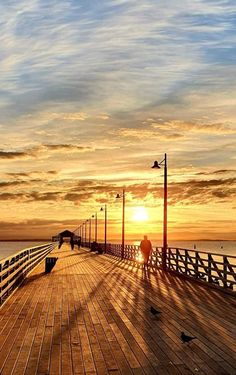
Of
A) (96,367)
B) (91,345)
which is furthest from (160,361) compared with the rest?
(91,345)

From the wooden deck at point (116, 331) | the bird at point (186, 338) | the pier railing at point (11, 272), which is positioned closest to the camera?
the wooden deck at point (116, 331)

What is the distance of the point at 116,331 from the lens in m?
10.5

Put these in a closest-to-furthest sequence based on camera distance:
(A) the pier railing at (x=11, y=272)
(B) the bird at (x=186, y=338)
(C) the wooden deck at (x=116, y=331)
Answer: (C) the wooden deck at (x=116, y=331) → (B) the bird at (x=186, y=338) → (A) the pier railing at (x=11, y=272)

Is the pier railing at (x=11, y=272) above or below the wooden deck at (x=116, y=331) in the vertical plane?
above

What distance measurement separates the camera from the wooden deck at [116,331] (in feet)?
26.1

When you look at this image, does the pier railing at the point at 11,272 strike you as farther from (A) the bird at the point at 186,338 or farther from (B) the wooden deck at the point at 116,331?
(A) the bird at the point at 186,338

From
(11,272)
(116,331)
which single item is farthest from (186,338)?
(11,272)

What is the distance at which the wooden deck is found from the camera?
795 centimetres

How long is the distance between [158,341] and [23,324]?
3.54m

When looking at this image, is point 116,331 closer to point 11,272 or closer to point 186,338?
point 186,338

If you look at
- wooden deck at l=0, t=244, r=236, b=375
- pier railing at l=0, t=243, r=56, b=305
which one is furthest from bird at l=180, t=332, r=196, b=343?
pier railing at l=0, t=243, r=56, b=305

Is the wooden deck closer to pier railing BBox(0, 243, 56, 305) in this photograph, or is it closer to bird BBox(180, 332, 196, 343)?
bird BBox(180, 332, 196, 343)

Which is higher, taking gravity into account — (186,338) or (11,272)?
(11,272)

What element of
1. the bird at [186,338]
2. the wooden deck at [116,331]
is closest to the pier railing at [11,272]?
the wooden deck at [116,331]
